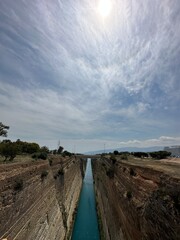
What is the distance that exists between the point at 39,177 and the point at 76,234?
12.4m

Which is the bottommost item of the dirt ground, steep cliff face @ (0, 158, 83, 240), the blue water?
the blue water

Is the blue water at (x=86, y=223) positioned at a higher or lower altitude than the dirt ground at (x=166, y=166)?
lower

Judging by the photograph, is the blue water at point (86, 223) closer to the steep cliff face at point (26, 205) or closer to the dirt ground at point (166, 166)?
the steep cliff face at point (26, 205)

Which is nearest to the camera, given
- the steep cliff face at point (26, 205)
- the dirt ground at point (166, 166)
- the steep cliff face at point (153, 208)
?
the steep cliff face at point (153, 208)

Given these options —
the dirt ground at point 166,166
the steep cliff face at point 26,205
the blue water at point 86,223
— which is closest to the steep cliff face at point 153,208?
the dirt ground at point 166,166

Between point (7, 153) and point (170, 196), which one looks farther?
point (7, 153)

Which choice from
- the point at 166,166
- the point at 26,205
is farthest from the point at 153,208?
the point at 166,166

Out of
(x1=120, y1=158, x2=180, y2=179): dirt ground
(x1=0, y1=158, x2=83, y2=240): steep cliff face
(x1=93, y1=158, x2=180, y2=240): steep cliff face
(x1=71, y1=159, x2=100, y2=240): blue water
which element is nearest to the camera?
(x1=93, y1=158, x2=180, y2=240): steep cliff face

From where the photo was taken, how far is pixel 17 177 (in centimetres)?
1172

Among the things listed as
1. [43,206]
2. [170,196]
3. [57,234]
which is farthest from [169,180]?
[57,234]

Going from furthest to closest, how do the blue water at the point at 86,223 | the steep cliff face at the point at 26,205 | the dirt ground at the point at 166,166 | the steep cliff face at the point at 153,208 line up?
1. the blue water at the point at 86,223
2. the dirt ground at the point at 166,166
3. the steep cliff face at the point at 26,205
4. the steep cliff face at the point at 153,208

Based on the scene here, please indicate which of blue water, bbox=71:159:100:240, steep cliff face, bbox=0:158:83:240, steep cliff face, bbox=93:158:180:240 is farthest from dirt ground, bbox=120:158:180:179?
blue water, bbox=71:159:100:240

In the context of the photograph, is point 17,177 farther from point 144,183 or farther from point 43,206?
point 144,183

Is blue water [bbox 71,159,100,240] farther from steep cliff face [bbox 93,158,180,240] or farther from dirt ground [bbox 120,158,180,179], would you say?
steep cliff face [bbox 93,158,180,240]
